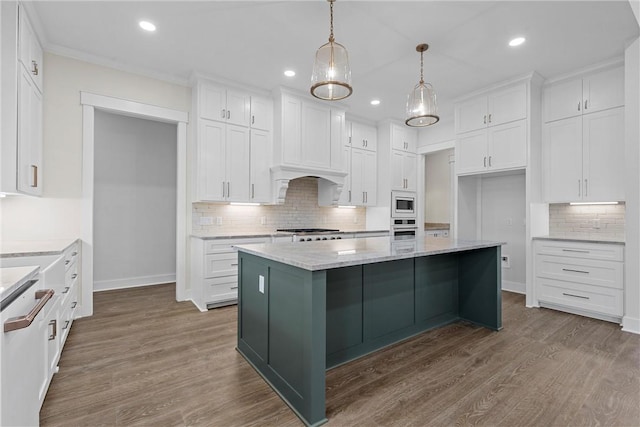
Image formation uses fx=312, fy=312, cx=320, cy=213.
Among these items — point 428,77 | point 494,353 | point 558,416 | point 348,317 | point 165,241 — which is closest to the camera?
point 558,416

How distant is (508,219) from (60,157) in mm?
6272

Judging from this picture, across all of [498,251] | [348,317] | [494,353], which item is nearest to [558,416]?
[494,353]

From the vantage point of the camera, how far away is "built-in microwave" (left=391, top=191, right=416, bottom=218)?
607 centimetres

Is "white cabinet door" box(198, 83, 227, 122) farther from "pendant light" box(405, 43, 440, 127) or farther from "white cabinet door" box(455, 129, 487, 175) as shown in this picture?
"white cabinet door" box(455, 129, 487, 175)

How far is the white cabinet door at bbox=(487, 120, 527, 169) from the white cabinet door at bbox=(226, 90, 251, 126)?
11.6 ft

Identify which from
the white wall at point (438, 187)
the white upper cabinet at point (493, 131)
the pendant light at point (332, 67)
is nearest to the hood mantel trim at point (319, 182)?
the white upper cabinet at point (493, 131)

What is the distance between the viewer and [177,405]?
1998 millimetres

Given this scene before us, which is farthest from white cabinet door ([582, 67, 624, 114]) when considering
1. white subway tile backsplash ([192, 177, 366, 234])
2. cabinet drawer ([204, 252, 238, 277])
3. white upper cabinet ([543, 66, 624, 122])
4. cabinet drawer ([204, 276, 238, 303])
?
cabinet drawer ([204, 276, 238, 303])

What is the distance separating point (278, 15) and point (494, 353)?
12.0 feet

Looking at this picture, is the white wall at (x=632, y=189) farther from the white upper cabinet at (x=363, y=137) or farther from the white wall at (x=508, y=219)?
the white upper cabinet at (x=363, y=137)

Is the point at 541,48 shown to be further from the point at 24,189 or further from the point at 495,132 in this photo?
the point at 24,189

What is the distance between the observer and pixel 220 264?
4.07 m

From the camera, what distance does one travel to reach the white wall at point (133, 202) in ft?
16.6

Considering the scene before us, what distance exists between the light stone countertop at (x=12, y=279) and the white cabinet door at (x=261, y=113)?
3.54 m
